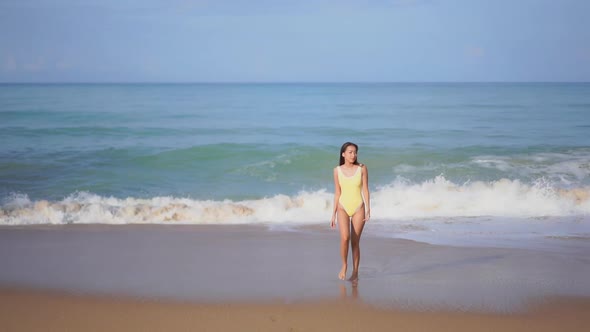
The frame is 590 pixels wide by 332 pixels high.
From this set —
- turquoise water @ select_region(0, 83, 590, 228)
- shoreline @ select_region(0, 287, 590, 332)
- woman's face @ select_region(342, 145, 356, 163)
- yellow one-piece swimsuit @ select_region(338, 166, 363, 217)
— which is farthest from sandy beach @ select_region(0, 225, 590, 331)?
turquoise water @ select_region(0, 83, 590, 228)

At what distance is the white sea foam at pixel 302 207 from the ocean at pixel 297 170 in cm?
4

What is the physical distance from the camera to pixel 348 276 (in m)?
6.27

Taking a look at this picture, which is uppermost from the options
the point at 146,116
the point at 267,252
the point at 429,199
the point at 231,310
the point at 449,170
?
the point at 146,116

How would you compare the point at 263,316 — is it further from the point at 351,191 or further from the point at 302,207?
the point at 302,207

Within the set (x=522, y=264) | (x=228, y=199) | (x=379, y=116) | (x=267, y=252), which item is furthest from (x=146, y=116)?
(x=522, y=264)

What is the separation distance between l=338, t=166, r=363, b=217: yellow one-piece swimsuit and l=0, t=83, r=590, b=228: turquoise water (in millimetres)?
4120

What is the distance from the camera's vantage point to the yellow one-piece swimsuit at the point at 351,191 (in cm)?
610

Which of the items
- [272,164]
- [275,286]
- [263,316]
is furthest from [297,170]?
[263,316]

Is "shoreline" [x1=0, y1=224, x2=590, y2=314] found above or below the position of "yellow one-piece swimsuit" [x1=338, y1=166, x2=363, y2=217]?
below

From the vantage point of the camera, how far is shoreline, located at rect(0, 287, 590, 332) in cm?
493

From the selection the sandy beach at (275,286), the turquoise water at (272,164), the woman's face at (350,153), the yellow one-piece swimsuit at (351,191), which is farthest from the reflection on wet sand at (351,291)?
the turquoise water at (272,164)

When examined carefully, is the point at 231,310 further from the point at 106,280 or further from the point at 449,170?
the point at 449,170

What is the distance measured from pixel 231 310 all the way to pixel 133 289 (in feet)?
3.89

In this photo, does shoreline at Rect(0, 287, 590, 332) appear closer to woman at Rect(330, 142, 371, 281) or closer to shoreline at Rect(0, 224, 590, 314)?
shoreline at Rect(0, 224, 590, 314)
